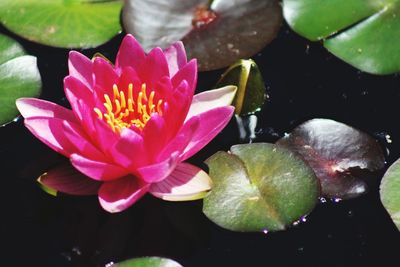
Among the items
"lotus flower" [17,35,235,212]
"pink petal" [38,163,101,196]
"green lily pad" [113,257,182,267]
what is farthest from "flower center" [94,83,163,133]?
"green lily pad" [113,257,182,267]

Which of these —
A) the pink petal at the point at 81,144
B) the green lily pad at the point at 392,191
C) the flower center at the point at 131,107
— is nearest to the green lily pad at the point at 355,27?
→ the green lily pad at the point at 392,191

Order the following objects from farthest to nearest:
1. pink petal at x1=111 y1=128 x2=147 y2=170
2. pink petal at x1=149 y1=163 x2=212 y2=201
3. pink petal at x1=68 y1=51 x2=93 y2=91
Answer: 1. pink petal at x1=68 y1=51 x2=93 y2=91
2. pink petal at x1=149 y1=163 x2=212 y2=201
3. pink petal at x1=111 y1=128 x2=147 y2=170

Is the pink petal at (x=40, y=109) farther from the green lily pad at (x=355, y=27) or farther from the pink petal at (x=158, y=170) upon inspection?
the green lily pad at (x=355, y=27)

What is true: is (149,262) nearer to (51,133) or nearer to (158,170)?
(158,170)

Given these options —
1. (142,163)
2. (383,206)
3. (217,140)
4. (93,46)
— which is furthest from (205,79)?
(383,206)

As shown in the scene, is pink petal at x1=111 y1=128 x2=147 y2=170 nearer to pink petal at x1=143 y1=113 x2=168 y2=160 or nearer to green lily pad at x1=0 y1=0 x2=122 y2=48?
pink petal at x1=143 y1=113 x2=168 y2=160

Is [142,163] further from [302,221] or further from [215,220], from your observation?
[302,221]

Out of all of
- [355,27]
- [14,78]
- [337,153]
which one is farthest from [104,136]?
[355,27]
